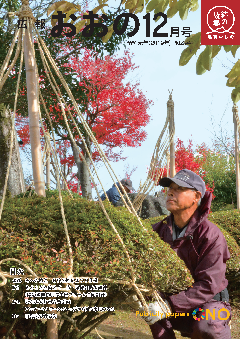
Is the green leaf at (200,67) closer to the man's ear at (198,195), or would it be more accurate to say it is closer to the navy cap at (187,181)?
the navy cap at (187,181)

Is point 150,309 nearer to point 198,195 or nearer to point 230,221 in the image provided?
point 198,195

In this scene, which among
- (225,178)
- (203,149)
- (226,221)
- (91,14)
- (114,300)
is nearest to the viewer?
(114,300)

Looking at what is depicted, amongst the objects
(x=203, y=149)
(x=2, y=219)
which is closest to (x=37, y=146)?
(x=2, y=219)

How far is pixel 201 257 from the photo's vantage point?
2143 mm

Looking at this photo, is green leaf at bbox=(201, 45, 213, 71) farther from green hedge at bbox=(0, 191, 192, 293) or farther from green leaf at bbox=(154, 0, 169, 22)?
green hedge at bbox=(0, 191, 192, 293)

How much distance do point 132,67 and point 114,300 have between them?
35.6 ft

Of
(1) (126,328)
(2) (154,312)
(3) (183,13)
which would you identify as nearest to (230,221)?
(1) (126,328)

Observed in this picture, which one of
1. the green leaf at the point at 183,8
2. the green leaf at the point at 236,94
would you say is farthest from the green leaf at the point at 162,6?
the green leaf at the point at 236,94

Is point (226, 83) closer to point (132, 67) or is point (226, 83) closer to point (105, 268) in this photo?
point (105, 268)

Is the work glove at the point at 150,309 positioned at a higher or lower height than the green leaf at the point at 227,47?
lower

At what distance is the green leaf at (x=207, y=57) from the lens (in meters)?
2.31

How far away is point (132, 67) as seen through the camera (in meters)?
11.8

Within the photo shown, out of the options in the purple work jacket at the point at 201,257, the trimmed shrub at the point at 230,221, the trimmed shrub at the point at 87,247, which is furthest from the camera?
the trimmed shrub at the point at 230,221

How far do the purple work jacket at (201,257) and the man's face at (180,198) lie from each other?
0.10 m
